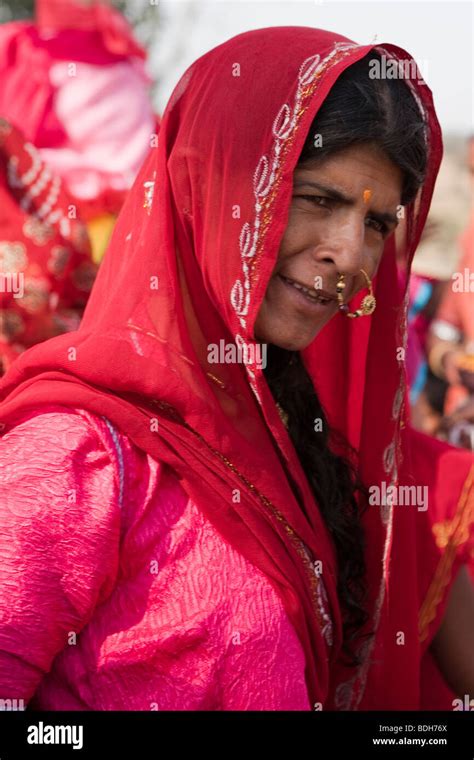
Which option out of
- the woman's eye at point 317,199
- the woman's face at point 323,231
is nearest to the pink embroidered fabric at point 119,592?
the woman's face at point 323,231

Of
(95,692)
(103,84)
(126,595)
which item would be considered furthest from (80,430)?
(103,84)

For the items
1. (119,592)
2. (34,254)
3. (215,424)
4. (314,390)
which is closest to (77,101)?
(34,254)

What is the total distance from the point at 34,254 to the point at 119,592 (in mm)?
1476

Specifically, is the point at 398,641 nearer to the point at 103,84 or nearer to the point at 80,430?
the point at 80,430

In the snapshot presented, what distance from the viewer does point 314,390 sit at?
200 cm

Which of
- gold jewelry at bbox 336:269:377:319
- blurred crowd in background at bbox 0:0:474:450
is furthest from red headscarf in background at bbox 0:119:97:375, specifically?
gold jewelry at bbox 336:269:377:319

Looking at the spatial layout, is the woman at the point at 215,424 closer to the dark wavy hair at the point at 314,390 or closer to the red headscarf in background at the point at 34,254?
the dark wavy hair at the point at 314,390

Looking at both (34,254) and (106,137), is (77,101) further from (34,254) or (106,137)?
(34,254)

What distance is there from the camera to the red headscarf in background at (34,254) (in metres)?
2.71

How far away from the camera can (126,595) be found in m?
1.50

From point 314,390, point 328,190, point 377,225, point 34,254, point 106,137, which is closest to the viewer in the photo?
point 328,190

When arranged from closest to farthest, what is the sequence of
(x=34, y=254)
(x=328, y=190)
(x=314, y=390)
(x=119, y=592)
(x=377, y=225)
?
(x=119, y=592) → (x=328, y=190) → (x=377, y=225) → (x=314, y=390) → (x=34, y=254)
